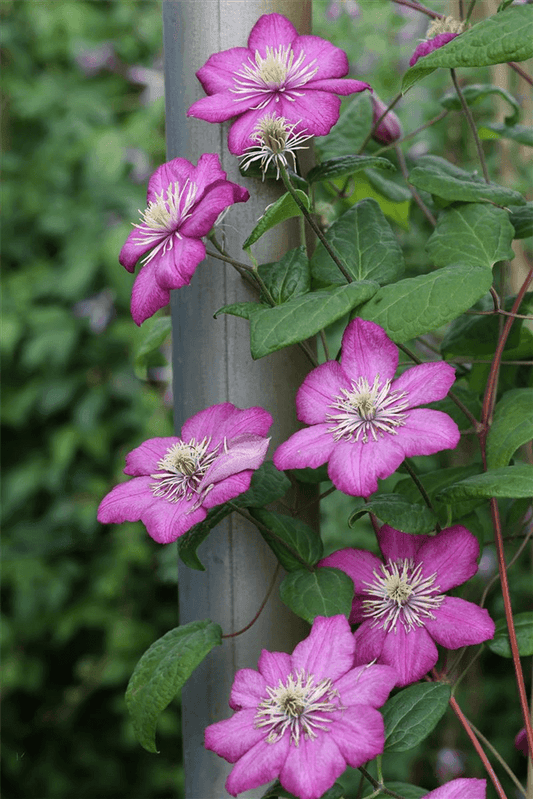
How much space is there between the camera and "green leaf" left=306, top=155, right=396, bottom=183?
58 cm

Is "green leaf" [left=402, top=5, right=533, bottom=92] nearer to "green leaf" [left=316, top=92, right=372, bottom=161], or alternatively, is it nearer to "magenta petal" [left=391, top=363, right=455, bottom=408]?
"magenta petal" [left=391, top=363, right=455, bottom=408]

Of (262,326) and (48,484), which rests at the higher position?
(262,326)

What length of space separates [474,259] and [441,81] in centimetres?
113

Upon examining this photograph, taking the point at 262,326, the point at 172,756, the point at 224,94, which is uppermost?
the point at 224,94

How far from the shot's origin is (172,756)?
→ 75.7 inches

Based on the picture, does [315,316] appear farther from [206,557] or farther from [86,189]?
[86,189]

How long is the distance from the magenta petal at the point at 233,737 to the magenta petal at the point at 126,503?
0.13 meters

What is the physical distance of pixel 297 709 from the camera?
479 millimetres

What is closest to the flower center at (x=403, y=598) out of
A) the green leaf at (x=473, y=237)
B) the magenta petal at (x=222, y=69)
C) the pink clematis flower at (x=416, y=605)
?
the pink clematis flower at (x=416, y=605)

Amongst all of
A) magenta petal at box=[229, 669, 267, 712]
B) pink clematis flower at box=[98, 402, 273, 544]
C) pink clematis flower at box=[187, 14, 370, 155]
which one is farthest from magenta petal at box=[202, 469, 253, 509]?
pink clematis flower at box=[187, 14, 370, 155]

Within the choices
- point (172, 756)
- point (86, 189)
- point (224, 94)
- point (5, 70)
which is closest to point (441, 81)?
point (86, 189)

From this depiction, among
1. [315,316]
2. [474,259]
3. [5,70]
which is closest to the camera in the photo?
[315,316]

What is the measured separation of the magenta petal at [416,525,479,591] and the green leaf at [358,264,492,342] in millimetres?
135

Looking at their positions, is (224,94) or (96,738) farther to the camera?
(96,738)
